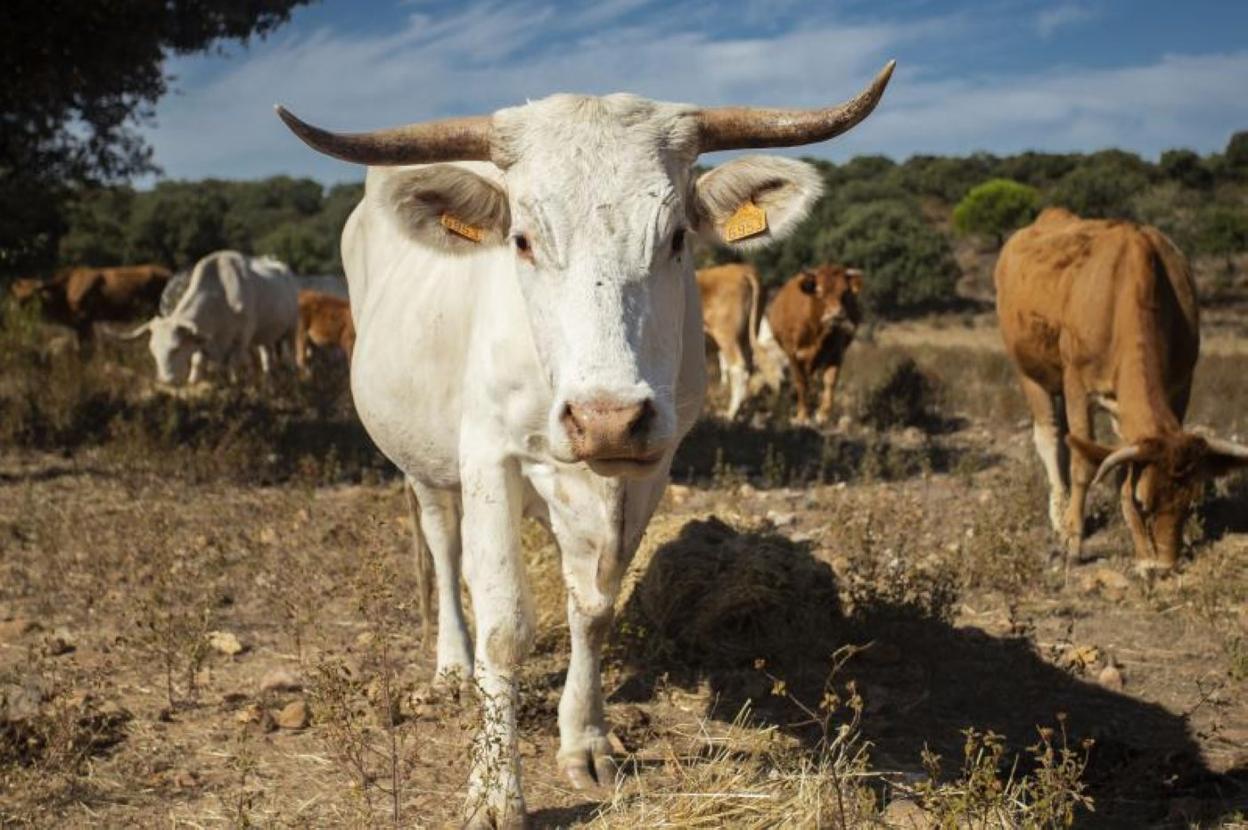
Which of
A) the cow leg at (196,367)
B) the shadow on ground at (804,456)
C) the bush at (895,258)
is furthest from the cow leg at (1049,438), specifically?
the bush at (895,258)

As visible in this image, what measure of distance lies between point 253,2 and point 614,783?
9757 millimetres

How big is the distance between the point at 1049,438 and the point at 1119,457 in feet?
7.61

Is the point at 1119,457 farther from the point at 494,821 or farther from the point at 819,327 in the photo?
the point at 819,327

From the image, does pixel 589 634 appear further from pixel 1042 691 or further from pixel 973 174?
pixel 973 174

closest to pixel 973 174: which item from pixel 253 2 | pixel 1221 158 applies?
pixel 1221 158

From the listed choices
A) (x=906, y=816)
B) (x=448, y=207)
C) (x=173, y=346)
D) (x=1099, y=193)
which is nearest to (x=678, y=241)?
(x=448, y=207)

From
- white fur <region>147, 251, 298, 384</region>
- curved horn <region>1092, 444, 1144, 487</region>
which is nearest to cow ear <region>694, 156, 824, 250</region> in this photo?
curved horn <region>1092, 444, 1144, 487</region>

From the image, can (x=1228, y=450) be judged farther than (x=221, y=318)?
No

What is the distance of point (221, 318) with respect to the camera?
57.5 feet

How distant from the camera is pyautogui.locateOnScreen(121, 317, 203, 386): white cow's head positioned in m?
16.3

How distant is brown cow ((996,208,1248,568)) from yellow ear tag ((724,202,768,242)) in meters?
4.03

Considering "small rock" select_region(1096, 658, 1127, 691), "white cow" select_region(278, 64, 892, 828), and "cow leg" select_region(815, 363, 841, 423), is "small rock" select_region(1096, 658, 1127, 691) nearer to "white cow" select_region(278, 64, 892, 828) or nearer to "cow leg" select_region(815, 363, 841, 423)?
"white cow" select_region(278, 64, 892, 828)

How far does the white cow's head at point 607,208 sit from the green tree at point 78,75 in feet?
25.0

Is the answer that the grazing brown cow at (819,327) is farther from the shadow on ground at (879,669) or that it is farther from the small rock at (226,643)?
the small rock at (226,643)
